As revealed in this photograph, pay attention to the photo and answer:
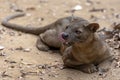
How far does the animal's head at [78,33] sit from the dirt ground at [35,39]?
1.80ft

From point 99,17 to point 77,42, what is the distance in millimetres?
3003

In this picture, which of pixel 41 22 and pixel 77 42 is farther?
pixel 41 22

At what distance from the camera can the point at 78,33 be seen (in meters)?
4.95

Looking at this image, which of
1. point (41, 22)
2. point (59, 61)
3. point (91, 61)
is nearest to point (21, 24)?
point (41, 22)

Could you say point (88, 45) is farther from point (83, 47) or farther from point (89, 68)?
point (89, 68)

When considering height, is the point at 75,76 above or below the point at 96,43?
below

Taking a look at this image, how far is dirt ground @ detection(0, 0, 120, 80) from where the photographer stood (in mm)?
5270

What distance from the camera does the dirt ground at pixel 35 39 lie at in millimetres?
5270

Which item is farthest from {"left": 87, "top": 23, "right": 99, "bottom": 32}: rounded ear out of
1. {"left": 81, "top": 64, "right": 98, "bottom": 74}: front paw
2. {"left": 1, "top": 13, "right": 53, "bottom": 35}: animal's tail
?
{"left": 1, "top": 13, "right": 53, "bottom": 35}: animal's tail

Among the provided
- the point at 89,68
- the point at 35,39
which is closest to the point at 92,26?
the point at 89,68

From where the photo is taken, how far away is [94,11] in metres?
8.31

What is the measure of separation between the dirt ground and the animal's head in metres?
0.55

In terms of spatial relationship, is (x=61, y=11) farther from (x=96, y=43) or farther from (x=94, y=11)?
(x=96, y=43)

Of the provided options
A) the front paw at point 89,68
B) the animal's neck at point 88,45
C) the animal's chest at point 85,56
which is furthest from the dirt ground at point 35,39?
the animal's neck at point 88,45
